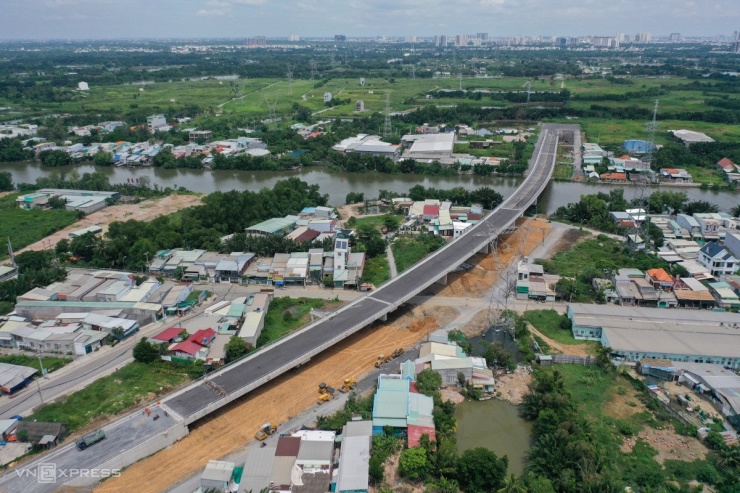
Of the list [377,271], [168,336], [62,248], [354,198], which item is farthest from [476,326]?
[62,248]

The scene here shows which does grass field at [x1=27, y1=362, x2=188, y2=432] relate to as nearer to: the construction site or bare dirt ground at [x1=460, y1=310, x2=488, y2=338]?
the construction site

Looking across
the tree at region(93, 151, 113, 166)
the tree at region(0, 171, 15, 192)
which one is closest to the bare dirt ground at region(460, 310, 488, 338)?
the tree at region(0, 171, 15, 192)

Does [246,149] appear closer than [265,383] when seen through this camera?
No

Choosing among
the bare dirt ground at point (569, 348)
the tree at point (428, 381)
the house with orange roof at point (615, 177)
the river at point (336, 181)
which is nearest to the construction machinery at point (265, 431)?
the tree at point (428, 381)

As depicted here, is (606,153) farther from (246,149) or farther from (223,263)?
(223,263)

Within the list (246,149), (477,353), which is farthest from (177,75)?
(477,353)

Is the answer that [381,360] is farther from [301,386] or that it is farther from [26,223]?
[26,223]
